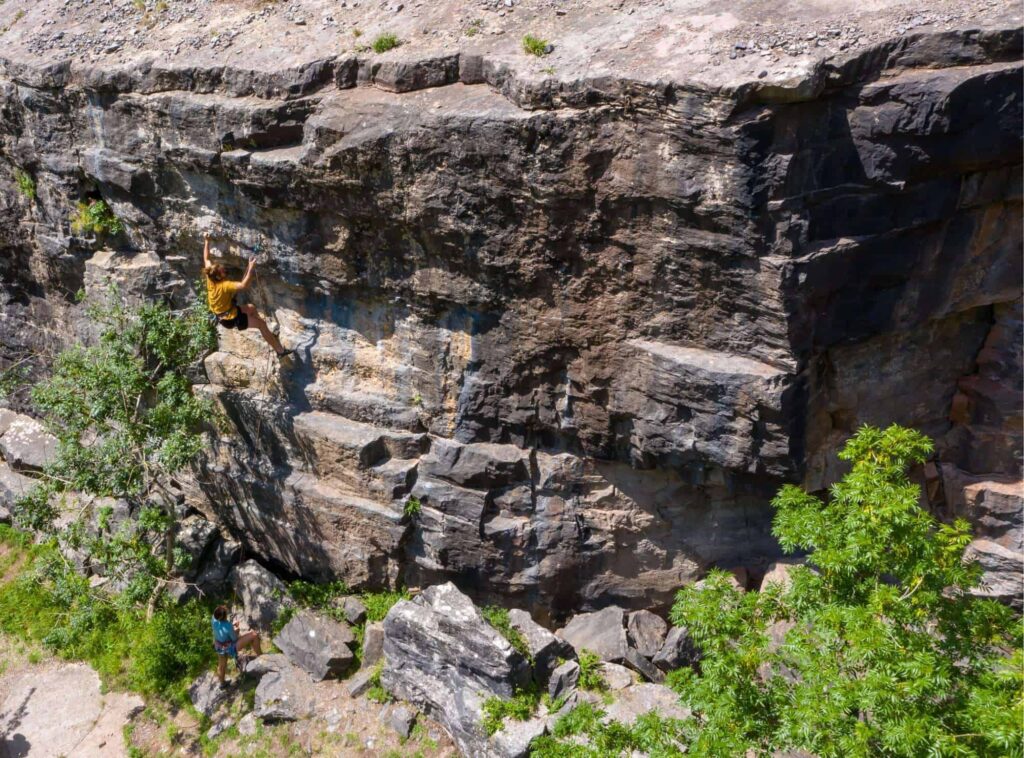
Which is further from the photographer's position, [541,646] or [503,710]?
[541,646]

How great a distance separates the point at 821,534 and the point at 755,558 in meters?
3.73

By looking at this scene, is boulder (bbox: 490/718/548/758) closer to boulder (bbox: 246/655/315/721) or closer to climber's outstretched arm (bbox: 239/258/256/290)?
boulder (bbox: 246/655/315/721)

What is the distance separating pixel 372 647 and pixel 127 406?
465cm

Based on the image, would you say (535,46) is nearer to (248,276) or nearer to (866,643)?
(248,276)

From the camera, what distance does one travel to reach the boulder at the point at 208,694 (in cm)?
1215

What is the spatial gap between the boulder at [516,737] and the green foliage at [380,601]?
2719 millimetres

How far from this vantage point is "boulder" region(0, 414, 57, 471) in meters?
16.1

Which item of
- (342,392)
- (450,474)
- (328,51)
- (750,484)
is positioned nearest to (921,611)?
(750,484)

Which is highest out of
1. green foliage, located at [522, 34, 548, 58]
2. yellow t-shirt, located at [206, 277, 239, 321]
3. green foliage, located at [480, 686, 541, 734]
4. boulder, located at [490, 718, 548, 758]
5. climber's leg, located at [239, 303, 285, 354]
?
green foliage, located at [522, 34, 548, 58]

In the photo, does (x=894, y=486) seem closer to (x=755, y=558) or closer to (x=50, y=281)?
(x=755, y=558)

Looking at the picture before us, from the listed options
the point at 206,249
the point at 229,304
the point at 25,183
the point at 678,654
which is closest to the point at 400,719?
the point at 678,654

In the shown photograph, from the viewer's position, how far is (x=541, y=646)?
450 inches

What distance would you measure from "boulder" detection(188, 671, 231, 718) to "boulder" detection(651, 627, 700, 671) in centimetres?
570

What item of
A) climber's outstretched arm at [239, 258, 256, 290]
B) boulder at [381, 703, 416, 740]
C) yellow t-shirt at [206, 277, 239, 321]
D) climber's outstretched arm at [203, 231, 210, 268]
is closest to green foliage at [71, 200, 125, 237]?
climber's outstretched arm at [203, 231, 210, 268]
